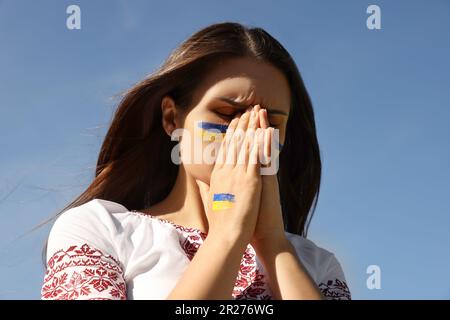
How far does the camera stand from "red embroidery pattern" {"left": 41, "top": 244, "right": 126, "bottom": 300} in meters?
2.71

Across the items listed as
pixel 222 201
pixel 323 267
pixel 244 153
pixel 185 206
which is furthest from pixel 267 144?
pixel 323 267

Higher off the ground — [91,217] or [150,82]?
[150,82]

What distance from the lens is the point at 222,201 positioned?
2.99 meters

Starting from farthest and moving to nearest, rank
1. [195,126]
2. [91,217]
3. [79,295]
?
[195,126]
[91,217]
[79,295]

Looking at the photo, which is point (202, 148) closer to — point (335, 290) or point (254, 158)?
point (254, 158)

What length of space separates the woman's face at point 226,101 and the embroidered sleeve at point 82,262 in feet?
1.92

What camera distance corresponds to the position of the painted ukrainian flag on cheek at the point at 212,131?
3.27 m

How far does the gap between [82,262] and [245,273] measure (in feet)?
2.63

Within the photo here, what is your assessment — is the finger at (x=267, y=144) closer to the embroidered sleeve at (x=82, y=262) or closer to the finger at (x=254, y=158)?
the finger at (x=254, y=158)
